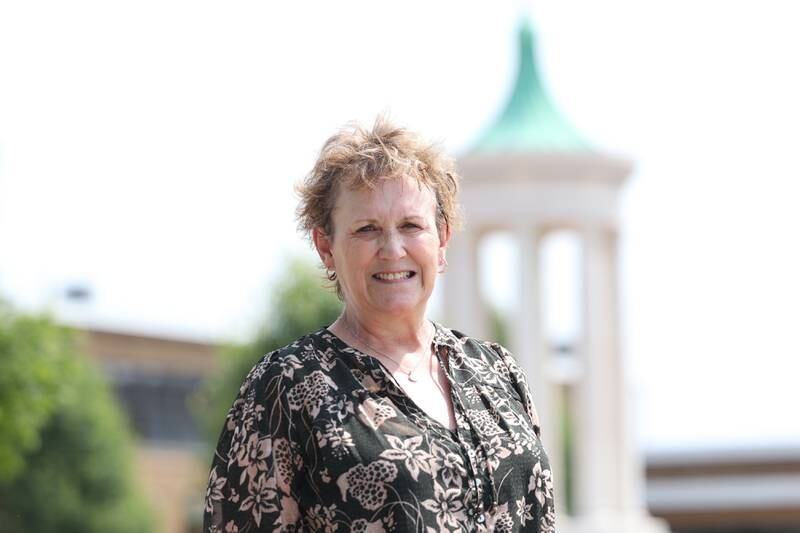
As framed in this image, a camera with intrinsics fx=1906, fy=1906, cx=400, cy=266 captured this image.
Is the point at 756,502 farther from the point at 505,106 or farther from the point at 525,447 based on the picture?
the point at 525,447

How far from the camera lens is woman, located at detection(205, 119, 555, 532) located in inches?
163

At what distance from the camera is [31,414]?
21984 mm

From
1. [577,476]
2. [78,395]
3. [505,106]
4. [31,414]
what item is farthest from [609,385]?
[31,414]

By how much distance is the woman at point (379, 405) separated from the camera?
4.15 m

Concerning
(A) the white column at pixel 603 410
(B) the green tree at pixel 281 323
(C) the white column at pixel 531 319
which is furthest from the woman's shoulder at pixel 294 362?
(B) the green tree at pixel 281 323

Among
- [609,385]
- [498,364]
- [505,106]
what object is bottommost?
[498,364]

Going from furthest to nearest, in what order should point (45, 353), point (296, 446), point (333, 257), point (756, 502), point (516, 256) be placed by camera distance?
point (756, 502)
point (516, 256)
point (45, 353)
point (333, 257)
point (296, 446)

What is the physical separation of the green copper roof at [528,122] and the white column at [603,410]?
2.15m

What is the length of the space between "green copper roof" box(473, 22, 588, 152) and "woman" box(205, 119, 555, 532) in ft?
109

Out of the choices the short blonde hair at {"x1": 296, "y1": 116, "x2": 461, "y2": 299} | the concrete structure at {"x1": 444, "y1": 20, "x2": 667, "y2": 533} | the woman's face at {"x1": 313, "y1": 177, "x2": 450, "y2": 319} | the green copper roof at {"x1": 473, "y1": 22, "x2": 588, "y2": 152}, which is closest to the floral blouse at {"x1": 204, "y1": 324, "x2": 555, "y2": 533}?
the woman's face at {"x1": 313, "y1": 177, "x2": 450, "y2": 319}

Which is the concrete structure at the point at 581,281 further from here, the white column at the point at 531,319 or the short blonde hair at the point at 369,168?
the short blonde hair at the point at 369,168

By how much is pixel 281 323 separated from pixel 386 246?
3762 centimetres

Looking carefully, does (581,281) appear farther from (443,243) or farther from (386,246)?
(386,246)

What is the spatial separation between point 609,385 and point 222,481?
33.4 meters
